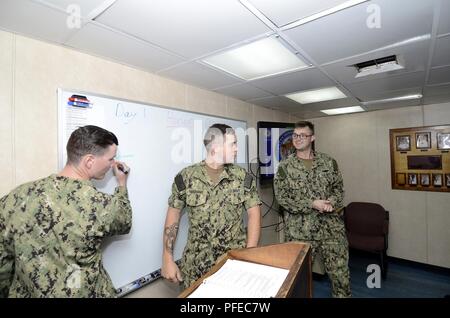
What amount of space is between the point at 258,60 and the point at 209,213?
1.17 m

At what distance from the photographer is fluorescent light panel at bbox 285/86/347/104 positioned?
247cm

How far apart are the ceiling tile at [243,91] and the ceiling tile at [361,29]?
869mm

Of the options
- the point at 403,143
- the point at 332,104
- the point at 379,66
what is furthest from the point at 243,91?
the point at 403,143

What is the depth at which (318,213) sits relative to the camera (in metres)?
2.27

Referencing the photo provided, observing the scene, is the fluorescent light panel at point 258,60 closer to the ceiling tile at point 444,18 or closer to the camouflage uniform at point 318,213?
the ceiling tile at point 444,18

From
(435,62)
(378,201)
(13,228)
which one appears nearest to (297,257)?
(13,228)

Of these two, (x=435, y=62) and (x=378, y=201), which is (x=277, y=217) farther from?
(x=435, y=62)

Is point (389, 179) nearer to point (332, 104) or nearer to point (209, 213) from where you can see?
point (332, 104)

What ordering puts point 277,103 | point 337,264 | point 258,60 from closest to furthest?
point 258,60 < point 337,264 < point 277,103

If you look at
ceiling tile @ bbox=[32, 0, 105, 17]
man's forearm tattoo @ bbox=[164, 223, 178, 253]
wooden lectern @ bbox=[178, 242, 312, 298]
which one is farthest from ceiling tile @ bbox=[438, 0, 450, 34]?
man's forearm tattoo @ bbox=[164, 223, 178, 253]

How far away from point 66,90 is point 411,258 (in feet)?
15.3

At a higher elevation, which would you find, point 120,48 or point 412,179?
point 120,48

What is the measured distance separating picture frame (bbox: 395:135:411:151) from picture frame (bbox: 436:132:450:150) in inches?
12.6

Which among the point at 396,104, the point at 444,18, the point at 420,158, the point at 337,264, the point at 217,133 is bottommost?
the point at 337,264
